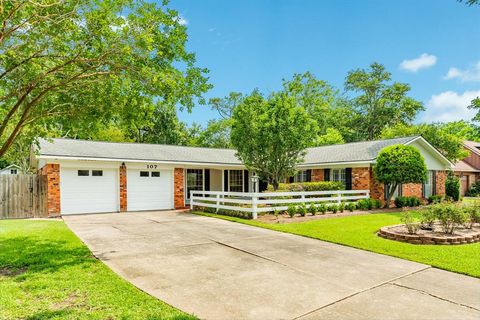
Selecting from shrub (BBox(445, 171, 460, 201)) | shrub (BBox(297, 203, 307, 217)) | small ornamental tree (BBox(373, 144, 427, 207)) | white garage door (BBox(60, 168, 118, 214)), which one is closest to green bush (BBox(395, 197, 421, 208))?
small ornamental tree (BBox(373, 144, 427, 207))

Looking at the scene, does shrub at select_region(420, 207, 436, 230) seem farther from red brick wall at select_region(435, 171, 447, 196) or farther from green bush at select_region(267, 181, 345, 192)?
red brick wall at select_region(435, 171, 447, 196)

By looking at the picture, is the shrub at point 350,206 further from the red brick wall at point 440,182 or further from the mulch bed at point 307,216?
the red brick wall at point 440,182

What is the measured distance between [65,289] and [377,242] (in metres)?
7.04

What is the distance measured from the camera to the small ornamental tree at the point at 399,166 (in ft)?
50.1

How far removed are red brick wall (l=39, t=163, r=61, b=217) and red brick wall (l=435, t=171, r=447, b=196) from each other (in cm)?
2104

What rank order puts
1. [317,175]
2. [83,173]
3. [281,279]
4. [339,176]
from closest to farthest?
1. [281,279]
2. [83,173]
3. [339,176]
4. [317,175]

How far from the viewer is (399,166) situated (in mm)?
15203

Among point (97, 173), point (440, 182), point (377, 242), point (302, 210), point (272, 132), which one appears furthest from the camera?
point (440, 182)

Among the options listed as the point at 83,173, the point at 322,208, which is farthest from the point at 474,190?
the point at 83,173

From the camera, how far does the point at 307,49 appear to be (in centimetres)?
2612

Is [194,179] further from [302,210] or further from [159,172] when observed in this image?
[302,210]

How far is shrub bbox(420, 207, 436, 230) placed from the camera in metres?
8.89

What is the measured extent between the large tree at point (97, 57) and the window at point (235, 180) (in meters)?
13.6

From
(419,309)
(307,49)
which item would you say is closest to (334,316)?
(419,309)
